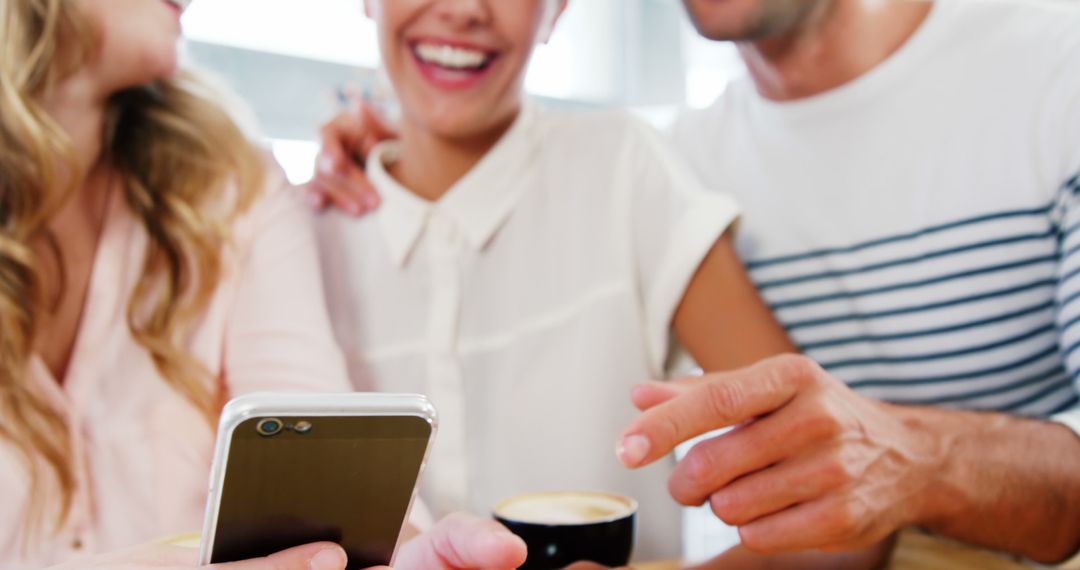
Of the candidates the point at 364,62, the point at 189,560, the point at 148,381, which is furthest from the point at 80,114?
the point at 364,62

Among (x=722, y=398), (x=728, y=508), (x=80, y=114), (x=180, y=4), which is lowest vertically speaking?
(x=728, y=508)

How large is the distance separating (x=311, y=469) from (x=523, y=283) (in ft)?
2.15

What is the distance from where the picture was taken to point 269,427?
50 centimetres

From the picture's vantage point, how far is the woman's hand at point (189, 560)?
0.52m

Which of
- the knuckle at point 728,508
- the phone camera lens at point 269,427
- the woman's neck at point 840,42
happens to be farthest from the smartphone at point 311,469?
the woman's neck at point 840,42

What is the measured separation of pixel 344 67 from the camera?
3379mm

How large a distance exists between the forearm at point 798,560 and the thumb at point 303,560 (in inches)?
16.7

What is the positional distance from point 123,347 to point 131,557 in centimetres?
51

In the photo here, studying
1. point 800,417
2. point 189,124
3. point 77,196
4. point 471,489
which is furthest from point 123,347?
point 800,417

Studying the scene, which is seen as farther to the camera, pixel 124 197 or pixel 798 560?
pixel 124 197

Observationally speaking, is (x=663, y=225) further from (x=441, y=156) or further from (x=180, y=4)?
(x=180, y=4)

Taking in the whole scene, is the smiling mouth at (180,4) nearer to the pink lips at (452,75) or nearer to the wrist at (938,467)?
the pink lips at (452,75)

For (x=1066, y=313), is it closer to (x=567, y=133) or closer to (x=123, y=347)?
(x=567, y=133)

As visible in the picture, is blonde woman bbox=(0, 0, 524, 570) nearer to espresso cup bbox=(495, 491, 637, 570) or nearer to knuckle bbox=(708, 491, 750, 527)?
espresso cup bbox=(495, 491, 637, 570)
